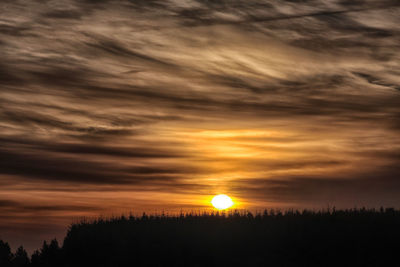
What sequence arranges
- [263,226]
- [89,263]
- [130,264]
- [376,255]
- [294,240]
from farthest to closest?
[89,263], [130,264], [263,226], [294,240], [376,255]

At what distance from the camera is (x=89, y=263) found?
140 feet

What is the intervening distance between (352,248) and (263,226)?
5.72 meters

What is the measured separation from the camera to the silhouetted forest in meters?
32.6

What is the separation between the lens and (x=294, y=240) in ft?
112

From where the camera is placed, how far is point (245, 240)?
1414 inches

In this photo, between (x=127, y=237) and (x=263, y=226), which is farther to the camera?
(x=127, y=237)

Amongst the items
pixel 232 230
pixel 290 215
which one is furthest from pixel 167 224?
pixel 290 215

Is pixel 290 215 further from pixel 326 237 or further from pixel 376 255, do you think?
pixel 376 255

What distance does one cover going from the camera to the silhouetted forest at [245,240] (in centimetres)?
3259

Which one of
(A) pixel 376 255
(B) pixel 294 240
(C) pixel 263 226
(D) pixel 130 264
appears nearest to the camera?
(A) pixel 376 255

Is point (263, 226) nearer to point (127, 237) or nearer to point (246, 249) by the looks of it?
point (246, 249)

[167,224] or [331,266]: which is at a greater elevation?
[167,224]

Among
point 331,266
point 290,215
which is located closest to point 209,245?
point 290,215

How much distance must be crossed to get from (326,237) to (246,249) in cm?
434
